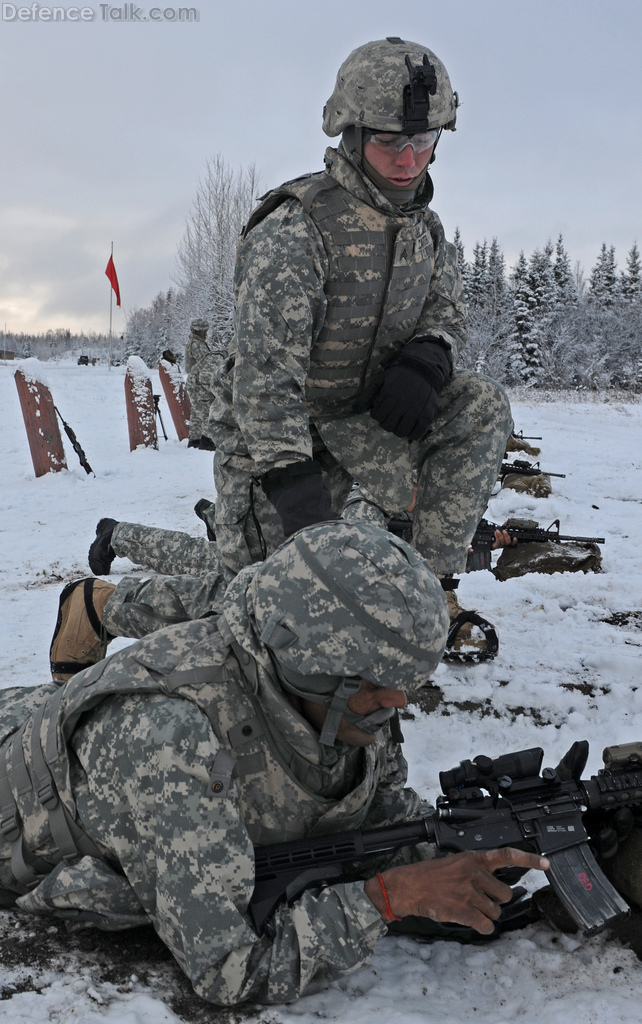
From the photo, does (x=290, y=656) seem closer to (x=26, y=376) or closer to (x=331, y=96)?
(x=331, y=96)

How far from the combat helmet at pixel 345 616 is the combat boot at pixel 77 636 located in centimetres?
155

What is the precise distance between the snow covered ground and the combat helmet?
661 millimetres

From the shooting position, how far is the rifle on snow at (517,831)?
1.85 meters

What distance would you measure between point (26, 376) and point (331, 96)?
6.29 meters

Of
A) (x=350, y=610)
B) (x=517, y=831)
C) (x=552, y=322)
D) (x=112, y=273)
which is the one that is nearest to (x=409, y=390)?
(x=350, y=610)

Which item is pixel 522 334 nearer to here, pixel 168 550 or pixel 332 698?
pixel 168 550

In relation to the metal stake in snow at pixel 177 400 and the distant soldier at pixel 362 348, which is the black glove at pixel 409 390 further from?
the metal stake in snow at pixel 177 400

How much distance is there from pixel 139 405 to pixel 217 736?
9.15 m

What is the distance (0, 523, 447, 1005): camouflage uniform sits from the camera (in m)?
1.70

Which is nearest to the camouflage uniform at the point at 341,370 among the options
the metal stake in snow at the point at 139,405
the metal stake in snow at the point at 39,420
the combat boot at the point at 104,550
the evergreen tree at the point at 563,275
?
the combat boot at the point at 104,550

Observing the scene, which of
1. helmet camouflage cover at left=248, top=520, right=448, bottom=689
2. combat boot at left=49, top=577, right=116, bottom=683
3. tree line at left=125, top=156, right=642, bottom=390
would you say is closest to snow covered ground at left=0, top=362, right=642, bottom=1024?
combat boot at left=49, top=577, right=116, bottom=683

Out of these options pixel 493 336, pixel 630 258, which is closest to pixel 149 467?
pixel 493 336

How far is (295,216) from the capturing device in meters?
2.57

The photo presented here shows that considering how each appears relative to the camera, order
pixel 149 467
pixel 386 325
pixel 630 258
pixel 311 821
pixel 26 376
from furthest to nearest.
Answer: pixel 630 258
pixel 149 467
pixel 26 376
pixel 386 325
pixel 311 821
